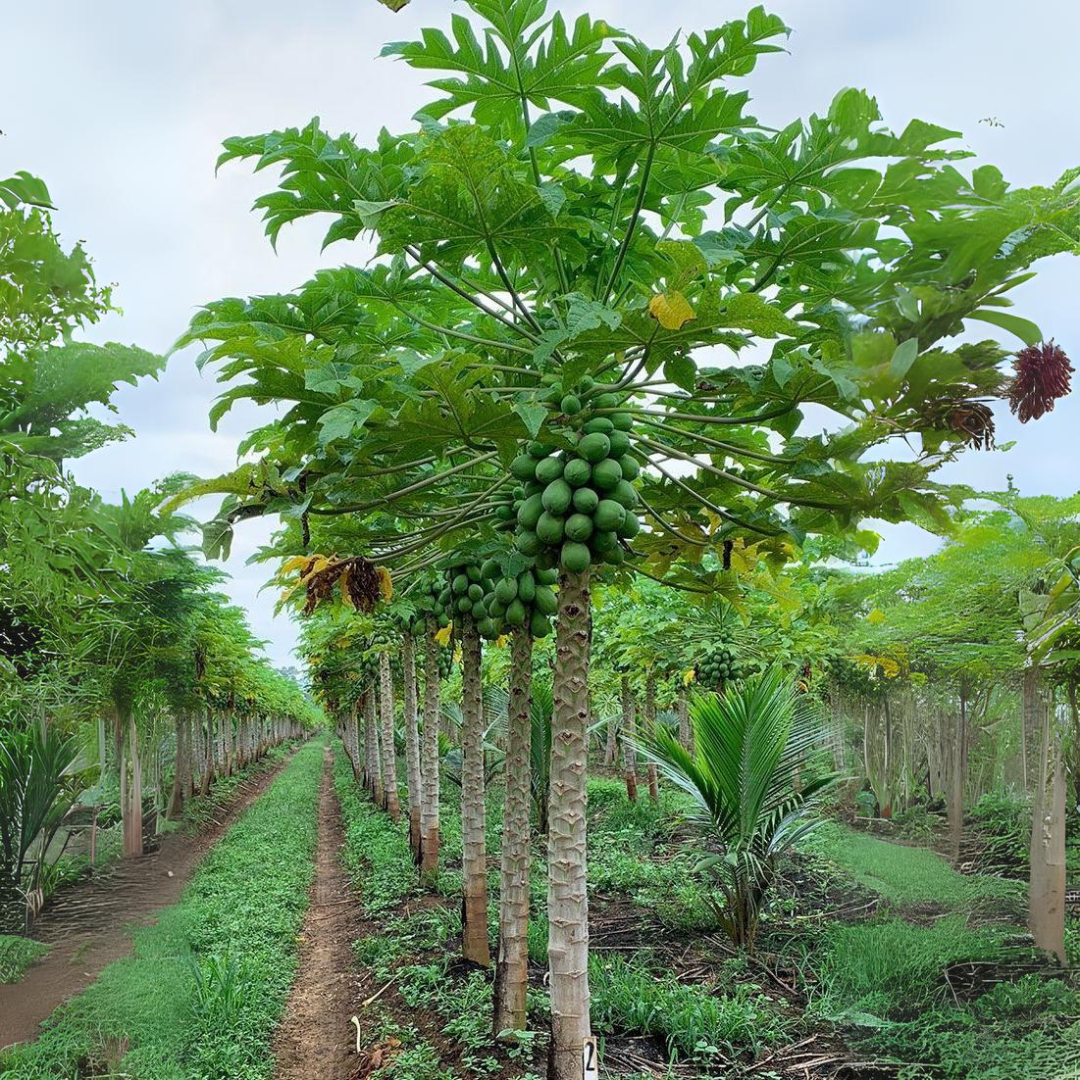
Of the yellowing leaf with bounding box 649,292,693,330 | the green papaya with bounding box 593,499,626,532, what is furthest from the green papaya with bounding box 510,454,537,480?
the yellowing leaf with bounding box 649,292,693,330

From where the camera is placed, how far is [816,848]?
37.0 ft

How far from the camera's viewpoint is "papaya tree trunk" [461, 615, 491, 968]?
6.52 meters

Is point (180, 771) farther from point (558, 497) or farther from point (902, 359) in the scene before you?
point (902, 359)

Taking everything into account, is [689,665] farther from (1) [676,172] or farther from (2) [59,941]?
(1) [676,172]

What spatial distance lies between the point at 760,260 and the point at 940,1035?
16.9 feet

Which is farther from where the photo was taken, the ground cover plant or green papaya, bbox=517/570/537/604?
green papaya, bbox=517/570/537/604

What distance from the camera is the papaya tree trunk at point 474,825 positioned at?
652 cm

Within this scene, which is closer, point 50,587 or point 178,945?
point 50,587

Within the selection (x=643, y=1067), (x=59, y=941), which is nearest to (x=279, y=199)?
(x=643, y=1067)

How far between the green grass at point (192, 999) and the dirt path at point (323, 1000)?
141 millimetres

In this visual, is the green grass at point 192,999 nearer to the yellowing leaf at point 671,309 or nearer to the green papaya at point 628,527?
the green papaya at point 628,527

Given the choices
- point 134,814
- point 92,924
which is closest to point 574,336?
point 92,924

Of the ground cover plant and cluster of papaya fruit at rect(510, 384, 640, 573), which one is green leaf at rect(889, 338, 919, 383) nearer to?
the ground cover plant

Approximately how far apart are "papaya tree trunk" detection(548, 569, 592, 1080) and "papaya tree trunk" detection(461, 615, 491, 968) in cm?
324
